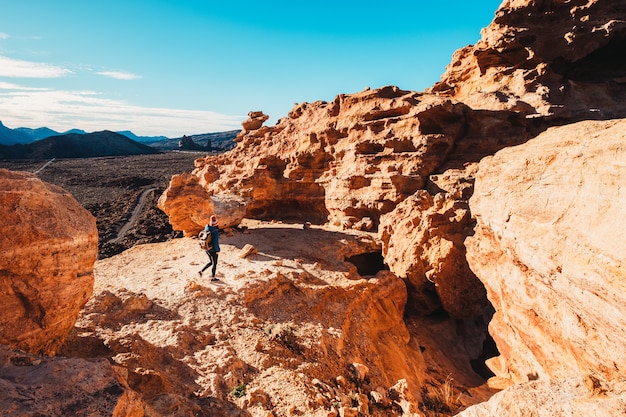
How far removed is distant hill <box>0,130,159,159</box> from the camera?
6288cm

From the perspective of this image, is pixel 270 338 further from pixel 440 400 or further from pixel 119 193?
pixel 119 193

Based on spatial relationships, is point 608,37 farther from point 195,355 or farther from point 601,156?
point 195,355

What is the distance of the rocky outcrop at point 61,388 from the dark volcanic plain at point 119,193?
14583 millimetres

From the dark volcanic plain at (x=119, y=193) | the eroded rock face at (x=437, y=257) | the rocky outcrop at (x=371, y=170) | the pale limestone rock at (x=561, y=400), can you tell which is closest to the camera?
the pale limestone rock at (x=561, y=400)

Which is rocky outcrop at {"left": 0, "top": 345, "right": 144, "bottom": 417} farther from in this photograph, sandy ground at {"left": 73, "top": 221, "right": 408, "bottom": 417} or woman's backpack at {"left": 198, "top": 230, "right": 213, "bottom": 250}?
woman's backpack at {"left": 198, "top": 230, "right": 213, "bottom": 250}

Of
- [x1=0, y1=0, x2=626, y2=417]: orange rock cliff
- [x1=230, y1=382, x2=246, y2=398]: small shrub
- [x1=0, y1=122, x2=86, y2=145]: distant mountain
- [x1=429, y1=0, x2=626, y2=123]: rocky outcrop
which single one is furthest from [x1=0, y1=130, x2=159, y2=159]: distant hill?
[x1=230, y1=382, x2=246, y2=398]: small shrub

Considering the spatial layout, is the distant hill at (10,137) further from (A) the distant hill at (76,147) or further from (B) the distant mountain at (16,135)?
(A) the distant hill at (76,147)

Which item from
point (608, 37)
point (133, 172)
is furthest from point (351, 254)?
point (133, 172)

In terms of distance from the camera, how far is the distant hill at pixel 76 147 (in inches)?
2475

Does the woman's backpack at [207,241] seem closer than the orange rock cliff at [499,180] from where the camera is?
No

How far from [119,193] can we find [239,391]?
35335 mm

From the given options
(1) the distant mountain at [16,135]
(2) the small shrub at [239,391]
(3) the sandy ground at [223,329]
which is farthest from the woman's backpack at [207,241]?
(1) the distant mountain at [16,135]

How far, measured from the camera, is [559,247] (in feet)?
13.0

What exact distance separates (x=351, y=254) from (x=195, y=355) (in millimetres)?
6467
